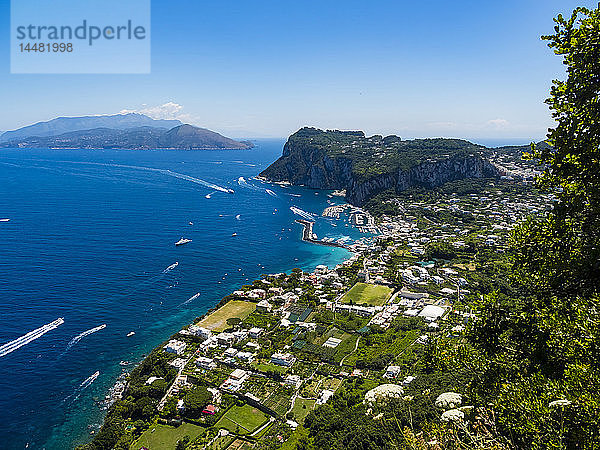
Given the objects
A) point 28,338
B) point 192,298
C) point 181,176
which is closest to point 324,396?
point 192,298

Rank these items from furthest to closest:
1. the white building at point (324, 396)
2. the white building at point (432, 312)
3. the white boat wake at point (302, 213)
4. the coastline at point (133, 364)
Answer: the white boat wake at point (302, 213) → the white building at point (432, 312) → the coastline at point (133, 364) → the white building at point (324, 396)

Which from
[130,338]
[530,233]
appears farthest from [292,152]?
[530,233]

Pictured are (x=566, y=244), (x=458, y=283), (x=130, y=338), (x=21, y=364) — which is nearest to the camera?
(x=566, y=244)

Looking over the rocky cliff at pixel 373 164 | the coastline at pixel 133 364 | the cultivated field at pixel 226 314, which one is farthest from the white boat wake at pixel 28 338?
the rocky cliff at pixel 373 164

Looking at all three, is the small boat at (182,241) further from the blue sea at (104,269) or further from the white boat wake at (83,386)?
the white boat wake at (83,386)

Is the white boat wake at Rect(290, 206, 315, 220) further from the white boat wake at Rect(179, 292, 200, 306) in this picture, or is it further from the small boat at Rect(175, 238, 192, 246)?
the white boat wake at Rect(179, 292, 200, 306)

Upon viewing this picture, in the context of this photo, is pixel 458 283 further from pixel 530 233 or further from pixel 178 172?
pixel 178 172

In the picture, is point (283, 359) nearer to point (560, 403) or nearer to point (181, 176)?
point (560, 403)
